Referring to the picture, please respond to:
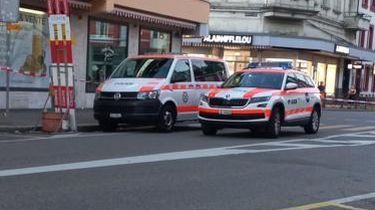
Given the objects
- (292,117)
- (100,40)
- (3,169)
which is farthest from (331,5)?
(3,169)

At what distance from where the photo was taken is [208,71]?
19.1m

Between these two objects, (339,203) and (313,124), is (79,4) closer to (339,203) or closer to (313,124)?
(313,124)

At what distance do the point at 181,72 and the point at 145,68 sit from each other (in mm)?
939

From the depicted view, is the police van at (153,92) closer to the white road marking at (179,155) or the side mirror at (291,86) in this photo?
the side mirror at (291,86)

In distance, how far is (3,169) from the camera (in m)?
9.67

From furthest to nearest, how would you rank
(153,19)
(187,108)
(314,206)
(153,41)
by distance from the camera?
(153,41)
(153,19)
(187,108)
(314,206)

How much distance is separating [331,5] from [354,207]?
41.0 m

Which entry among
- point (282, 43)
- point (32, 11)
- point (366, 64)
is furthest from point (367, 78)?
point (32, 11)

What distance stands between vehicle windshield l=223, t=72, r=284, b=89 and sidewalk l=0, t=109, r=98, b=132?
11.9 ft

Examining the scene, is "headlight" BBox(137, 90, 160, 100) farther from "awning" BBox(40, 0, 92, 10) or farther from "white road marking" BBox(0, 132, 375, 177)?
"awning" BBox(40, 0, 92, 10)

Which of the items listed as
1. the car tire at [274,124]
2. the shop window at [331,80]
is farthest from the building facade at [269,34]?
the car tire at [274,124]

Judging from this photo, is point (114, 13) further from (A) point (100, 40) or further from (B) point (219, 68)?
(B) point (219, 68)

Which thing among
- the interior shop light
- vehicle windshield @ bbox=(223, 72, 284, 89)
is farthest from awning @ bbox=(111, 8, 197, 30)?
vehicle windshield @ bbox=(223, 72, 284, 89)

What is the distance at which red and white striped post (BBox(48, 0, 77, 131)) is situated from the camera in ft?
52.5
